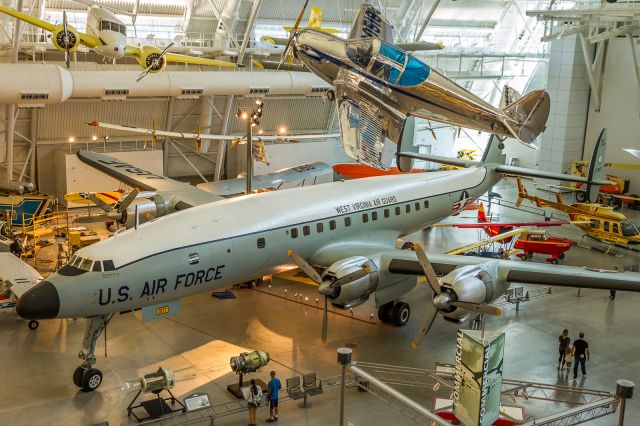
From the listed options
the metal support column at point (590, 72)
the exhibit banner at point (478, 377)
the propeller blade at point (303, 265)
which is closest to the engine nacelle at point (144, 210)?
the propeller blade at point (303, 265)

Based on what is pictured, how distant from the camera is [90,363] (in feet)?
58.5

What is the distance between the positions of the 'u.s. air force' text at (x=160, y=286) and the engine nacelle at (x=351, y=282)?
10.1 ft

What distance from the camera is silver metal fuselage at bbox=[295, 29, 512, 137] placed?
16.2 metres

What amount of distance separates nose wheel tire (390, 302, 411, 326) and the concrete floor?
0.28 meters

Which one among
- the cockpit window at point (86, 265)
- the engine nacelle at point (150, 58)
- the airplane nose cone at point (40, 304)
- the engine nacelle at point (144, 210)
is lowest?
the airplane nose cone at point (40, 304)

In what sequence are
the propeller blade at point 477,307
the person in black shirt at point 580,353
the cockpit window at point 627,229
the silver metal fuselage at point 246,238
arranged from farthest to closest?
the cockpit window at point 627,229 → the person in black shirt at point 580,353 → the silver metal fuselage at point 246,238 → the propeller blade at point 477,307

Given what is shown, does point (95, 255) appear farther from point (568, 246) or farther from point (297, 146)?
point (297, 146)

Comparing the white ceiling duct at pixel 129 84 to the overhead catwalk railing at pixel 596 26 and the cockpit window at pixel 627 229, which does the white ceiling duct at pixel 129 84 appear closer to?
the overhead catwalk railing at pixel 596 26

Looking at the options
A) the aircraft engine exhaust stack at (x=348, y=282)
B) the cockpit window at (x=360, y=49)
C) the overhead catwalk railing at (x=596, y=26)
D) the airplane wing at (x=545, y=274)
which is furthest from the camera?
the overhead catwalk railing at (x=596, y=26)

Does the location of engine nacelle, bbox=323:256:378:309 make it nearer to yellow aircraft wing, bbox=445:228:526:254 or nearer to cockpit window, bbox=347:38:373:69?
cockpit window, bbox=347:38:373:69

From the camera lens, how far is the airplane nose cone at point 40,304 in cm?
1673

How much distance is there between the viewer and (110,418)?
16.6m

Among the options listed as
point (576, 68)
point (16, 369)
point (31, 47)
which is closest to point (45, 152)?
point (31, 47)

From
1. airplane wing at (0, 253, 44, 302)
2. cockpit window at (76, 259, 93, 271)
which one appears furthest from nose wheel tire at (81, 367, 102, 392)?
airplane wing at (0, 253, 44, 302)
